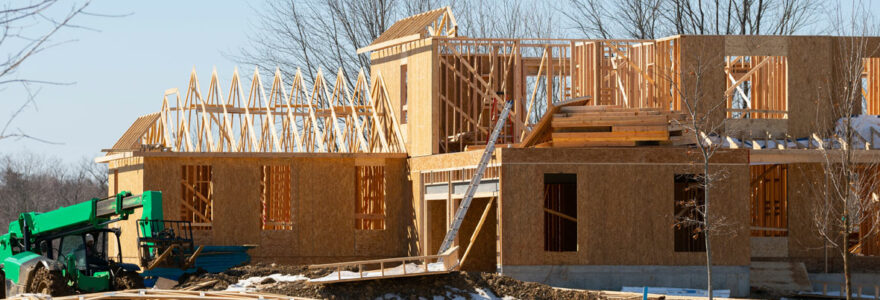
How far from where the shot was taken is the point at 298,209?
96.8 feet

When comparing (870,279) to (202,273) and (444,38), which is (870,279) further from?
(202,273)

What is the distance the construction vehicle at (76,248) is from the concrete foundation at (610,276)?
712 centimetres

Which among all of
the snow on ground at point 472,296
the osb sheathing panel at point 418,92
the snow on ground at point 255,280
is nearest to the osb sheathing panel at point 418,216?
the osb sheathing panel at point 418,92

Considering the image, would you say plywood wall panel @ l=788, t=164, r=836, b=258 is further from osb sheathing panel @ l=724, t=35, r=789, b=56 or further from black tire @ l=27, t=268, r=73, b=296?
black tire @ l=27, t=268, r=73, b=296

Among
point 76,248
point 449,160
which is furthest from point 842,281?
point 76,248

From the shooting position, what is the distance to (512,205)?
2414 cm

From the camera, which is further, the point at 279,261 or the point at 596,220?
the point at 279,261

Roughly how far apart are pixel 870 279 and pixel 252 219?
14713 millimetres

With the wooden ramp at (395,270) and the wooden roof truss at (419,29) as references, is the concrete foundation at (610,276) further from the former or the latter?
the wooden roof truss at (419,29)

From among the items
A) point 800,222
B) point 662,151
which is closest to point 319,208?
point 662,151

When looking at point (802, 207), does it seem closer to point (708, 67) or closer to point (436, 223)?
point (708, 67)

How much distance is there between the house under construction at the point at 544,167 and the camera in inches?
953

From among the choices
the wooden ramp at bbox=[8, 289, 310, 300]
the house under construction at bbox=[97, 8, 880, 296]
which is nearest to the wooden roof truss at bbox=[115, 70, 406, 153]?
the house under construction at bbox=[97, 8, 880, 296]

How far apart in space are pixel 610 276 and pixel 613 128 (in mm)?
3043
